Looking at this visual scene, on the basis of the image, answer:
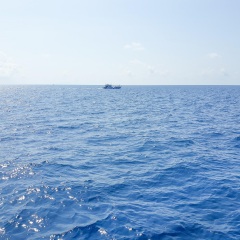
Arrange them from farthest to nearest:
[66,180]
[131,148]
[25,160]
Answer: [131,148] < [25,160] < [66,180]

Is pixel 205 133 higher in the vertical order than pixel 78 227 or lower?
higher


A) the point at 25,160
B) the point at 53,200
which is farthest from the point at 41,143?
the point at 53,200

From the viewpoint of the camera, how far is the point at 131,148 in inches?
1242

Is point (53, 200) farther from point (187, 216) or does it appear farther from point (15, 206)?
point (187, 216)

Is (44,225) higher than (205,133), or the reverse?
(205,133)

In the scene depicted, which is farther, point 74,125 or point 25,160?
point 74,125

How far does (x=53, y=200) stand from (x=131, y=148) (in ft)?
50.0

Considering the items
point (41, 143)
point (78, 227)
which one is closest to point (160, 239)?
point (78, 227)

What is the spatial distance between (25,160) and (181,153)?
57.4 ft

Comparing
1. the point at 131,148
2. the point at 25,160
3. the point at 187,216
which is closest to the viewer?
the point at 187,216

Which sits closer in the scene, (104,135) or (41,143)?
(41,143)

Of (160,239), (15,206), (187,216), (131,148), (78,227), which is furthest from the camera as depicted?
(131,148)

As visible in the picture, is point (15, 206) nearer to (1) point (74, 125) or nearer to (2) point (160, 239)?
(2) point (160, 239)

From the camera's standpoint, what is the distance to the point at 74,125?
153 ft
